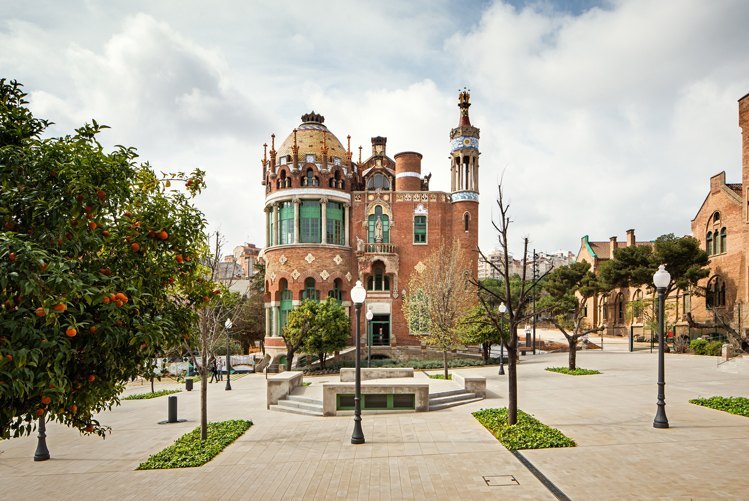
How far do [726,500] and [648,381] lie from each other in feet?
51.1

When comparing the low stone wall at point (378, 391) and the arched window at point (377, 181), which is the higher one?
the arched window at point (377, 181)

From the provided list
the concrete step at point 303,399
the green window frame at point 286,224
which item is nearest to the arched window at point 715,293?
the green window frame at point 286,224

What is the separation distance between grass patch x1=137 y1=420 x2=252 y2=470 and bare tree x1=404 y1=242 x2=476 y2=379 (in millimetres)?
A: 13242

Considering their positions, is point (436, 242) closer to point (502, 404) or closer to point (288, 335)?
point (288, 335)

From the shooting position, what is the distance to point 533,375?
2559cm

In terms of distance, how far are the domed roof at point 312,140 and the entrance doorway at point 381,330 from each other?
45.3ft

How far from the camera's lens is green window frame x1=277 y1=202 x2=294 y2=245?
39.5 meters

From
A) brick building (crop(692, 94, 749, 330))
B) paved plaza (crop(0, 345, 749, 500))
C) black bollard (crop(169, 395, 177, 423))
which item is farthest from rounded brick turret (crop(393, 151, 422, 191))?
black bollard (crop(169, 395, 177, 423))

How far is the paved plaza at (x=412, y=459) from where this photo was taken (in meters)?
9.21

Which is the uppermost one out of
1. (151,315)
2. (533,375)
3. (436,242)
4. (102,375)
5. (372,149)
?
(372,149)

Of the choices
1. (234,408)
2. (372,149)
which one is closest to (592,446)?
(234,408)

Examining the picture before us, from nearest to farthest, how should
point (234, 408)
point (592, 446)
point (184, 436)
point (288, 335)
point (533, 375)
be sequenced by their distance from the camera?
point (592, 446) < point (184, 436) < point (234, 408) < point (533, 375) < point (288, 335)

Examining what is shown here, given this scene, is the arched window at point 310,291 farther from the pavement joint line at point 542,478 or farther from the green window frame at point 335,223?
the pavement joint line at point 542,478

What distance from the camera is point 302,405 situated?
17.4 meters
